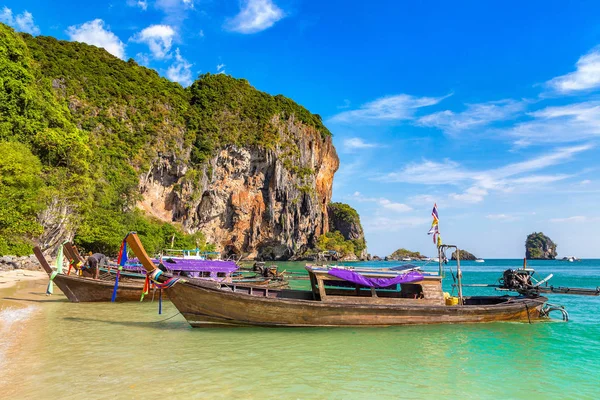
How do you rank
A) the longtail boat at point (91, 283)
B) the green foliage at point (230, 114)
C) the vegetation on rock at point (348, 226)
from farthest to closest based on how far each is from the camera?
the vegetation on rock at point (348, 226), the green foliage at point (230, 114), the longtail boat at point (91, 283)

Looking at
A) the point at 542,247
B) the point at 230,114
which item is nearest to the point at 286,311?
the point at 230,114

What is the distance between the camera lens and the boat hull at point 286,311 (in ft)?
33.4

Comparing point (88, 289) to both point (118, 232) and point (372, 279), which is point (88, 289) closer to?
point (372, 279)

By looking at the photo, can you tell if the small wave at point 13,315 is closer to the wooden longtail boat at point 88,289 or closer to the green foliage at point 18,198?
the wooden longtail boat at point 88,289

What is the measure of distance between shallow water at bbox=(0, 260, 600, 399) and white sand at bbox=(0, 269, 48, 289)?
7873 mm

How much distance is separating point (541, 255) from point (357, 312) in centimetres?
14699

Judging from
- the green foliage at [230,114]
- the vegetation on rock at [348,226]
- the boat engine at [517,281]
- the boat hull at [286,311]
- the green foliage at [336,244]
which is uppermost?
the green foliage at [230,114]

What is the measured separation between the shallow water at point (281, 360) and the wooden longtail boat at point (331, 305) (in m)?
0.33

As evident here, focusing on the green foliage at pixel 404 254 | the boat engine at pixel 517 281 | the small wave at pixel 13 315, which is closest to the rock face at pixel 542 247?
the green foliage at pixel 404 254

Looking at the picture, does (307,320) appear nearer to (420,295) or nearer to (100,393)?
(420,295)

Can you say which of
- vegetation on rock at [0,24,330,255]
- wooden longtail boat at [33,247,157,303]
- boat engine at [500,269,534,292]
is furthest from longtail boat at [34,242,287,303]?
vegetation on rock at [0,24,330,255]

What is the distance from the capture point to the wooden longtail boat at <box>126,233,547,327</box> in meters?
10.2

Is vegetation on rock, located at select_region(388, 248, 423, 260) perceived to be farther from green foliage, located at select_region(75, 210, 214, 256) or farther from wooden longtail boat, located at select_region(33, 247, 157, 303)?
wooden longtail boat, located at select_region(33, 247, 157, 303)

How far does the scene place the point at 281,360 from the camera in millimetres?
7809
